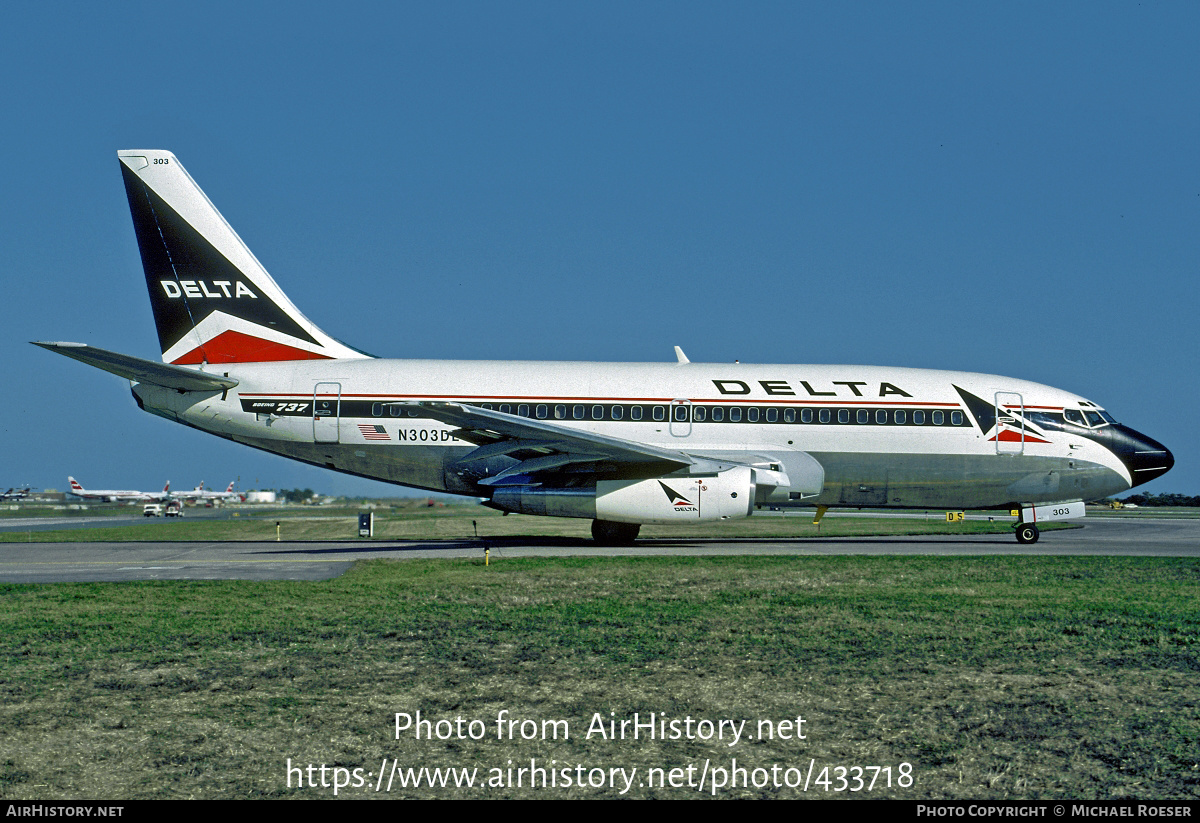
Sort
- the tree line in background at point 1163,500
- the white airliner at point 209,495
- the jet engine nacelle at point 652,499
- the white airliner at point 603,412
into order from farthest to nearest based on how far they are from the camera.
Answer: the white airliner at point 209,495, the tree line in background at point 1163,500, the white airliner at point 603,412, the jet engine nacelle at point 652,499

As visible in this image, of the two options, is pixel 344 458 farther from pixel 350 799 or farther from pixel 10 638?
pixel 350 799

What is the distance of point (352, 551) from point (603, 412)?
257 inches

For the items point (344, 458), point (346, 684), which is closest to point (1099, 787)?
point (346, 684)

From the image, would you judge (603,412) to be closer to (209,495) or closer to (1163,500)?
(1163,500)

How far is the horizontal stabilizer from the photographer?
1977 centimetres

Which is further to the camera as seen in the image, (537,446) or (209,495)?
(209,495)

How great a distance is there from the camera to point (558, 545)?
22.0 metres

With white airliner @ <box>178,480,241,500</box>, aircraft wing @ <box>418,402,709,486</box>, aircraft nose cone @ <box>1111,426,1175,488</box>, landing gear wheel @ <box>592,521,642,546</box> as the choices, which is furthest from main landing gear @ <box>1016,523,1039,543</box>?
white airliner @ <box>178,480,241,500</box>

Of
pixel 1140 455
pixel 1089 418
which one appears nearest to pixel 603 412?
pixel 1089 418

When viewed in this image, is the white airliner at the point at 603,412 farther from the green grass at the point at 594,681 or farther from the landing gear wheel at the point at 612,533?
the green grass at the point at 594,681

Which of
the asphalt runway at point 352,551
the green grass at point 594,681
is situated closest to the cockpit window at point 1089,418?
the asphalt runway at point 352,551

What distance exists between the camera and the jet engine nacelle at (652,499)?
798 inches

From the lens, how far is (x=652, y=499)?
66.9 ft

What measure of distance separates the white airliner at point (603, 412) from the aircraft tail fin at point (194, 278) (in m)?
0.04
